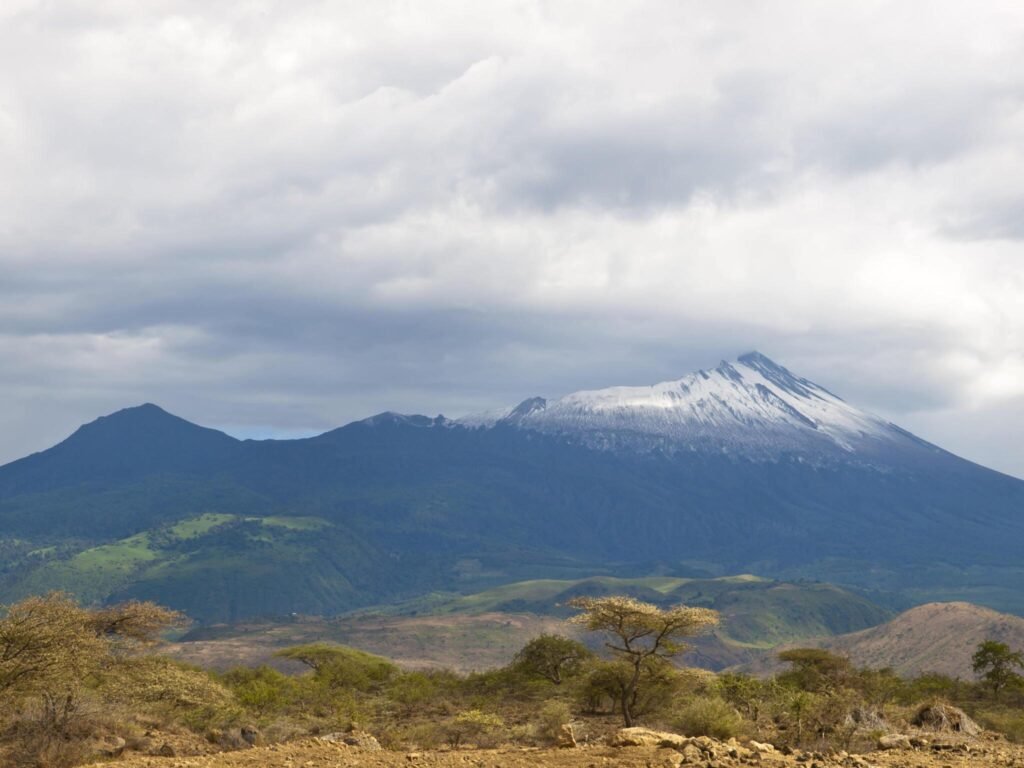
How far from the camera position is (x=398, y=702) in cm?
5169

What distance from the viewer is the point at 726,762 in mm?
19922

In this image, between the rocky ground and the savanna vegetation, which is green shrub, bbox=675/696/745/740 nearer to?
the savanna vegetation

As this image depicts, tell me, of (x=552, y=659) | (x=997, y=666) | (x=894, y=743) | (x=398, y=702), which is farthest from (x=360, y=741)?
(x=997, y=666)

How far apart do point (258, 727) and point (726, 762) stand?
2196cm

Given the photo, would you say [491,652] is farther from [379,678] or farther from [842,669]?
[842,669]

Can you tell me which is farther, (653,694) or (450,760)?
(653,694)

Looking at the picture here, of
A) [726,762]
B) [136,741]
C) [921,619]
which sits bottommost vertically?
[921,619]

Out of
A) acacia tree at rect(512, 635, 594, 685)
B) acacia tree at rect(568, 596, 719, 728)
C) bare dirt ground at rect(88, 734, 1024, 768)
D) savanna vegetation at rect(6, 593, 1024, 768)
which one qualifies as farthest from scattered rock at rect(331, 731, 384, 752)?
acacia tree at rect(512, 635, 594, 685)

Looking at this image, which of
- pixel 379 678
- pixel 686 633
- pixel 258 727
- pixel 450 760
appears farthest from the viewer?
pixel 379 678

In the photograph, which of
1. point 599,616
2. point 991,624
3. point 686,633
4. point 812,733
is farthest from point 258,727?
point 991,624

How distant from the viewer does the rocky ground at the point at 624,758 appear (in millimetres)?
20375

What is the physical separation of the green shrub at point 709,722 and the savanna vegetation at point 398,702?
0.15 ft

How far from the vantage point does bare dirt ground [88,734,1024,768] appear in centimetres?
2034

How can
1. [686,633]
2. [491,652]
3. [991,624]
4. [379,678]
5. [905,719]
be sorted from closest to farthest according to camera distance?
[905,719], [686,633], [379,678], [991,624], [491,652]
